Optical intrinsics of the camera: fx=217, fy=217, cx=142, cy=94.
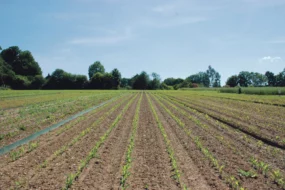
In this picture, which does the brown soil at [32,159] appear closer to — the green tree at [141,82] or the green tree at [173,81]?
the green tree at [141,82]

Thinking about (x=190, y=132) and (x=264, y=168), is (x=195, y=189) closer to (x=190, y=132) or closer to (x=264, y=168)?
(x=264, y=168)

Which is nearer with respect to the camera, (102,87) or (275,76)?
(102,87)

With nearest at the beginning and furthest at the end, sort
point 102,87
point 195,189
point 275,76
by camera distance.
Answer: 1. point 195,189
2. point 102,87
3. point 275,76

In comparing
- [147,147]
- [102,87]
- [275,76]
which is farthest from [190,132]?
[275,76]

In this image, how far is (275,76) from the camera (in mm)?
126250

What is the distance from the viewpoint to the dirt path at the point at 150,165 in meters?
5.26

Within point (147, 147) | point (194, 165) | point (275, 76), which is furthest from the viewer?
point (275, 76)

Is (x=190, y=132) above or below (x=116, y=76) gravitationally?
below

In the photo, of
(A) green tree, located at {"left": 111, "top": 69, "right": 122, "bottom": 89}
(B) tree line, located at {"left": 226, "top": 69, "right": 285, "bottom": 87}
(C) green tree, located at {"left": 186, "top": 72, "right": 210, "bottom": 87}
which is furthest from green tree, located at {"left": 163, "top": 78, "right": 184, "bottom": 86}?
(A) green tree, located at {"left": 111, "top": 69, "right": 122, "bottom": 89}

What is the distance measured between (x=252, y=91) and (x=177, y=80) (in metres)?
108

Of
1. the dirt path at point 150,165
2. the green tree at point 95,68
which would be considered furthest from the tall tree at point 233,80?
the dirt path at point 150,165

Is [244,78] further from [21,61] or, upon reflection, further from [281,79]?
[21,61]

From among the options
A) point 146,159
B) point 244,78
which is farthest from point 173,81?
point 146,159

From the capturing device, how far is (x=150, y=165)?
645 centimetres
